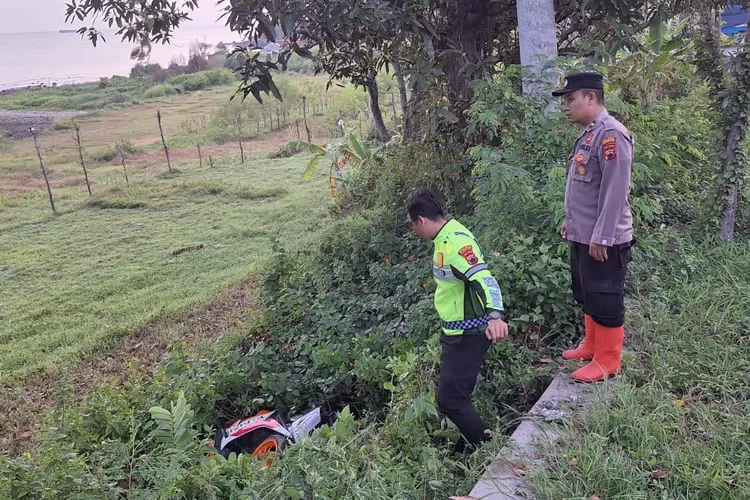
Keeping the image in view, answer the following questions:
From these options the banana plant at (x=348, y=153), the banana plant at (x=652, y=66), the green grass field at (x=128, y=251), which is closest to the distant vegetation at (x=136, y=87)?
the green grass field at (x=128, y=251)

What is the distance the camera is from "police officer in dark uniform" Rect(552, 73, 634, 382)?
2.85 m

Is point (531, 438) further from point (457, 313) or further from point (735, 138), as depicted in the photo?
point (735, 138)

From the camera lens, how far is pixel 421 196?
295cm

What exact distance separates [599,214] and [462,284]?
764 mm

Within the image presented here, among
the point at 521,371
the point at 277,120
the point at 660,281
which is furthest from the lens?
the point at 277,120

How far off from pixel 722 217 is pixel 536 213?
1.50m

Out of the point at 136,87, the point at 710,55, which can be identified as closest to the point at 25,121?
the point at 136,87

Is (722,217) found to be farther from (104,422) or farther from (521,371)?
(104,422)

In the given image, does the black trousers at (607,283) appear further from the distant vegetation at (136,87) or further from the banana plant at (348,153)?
the distant vegetation at (136,87)

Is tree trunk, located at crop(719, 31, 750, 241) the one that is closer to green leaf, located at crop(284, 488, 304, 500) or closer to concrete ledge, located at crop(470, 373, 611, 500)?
concrete ledge, located at crop(470, 373, 611, 500)

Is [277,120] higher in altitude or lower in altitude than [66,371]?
higher

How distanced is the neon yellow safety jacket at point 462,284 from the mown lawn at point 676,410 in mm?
667

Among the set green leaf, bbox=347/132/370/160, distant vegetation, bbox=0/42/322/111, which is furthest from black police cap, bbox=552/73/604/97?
distant vegetation, bbox=0/42/322/111

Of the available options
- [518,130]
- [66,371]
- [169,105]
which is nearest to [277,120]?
[169,105]
